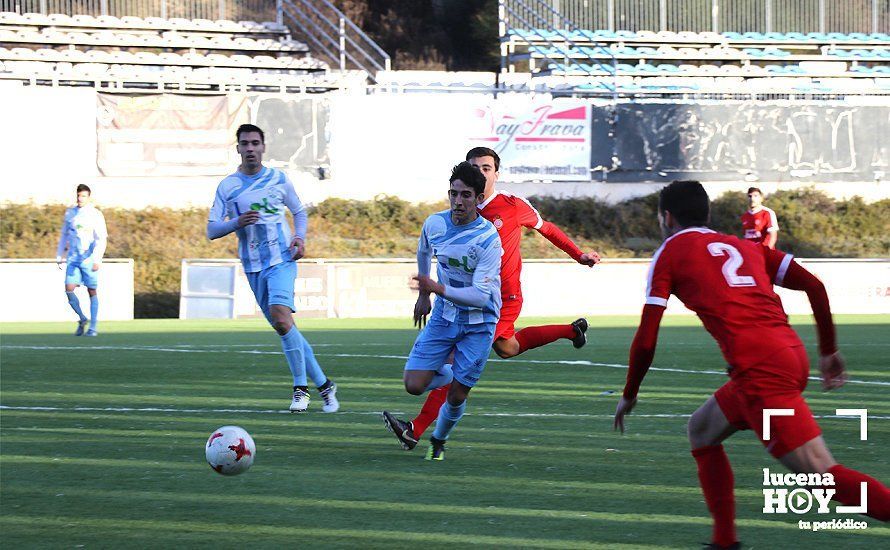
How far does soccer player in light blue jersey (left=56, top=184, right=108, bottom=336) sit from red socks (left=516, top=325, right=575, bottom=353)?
10.1m

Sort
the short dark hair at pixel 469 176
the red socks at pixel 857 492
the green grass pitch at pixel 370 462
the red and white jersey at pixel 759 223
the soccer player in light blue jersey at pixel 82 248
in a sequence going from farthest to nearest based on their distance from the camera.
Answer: the red and white jersey at pixel 759 223, the soccer player in light blue jersey at pixel 82 248, the short dark hair at pixel 469 176, the green grass pitch at pixel 370 462, the red socks at pixel 857 492

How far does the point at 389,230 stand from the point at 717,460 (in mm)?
26579

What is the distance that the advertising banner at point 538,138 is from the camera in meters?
31.5

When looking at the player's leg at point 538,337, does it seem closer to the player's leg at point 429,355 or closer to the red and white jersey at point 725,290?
the player's leg at point 429,355

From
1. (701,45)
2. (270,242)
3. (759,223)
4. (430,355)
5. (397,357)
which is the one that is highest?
(701,45)

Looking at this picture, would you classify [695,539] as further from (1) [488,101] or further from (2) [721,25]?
(2) [721,25]

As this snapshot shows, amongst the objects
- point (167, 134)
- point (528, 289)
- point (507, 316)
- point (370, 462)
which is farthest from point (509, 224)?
point (167, 134)

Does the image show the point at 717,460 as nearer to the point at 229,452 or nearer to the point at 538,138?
the point at 229,452

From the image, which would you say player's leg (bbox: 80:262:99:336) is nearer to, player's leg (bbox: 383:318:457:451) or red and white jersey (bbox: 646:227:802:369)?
player's leg (bbox: 383:318:457:451)

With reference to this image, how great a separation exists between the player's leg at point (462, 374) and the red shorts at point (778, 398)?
108 inches

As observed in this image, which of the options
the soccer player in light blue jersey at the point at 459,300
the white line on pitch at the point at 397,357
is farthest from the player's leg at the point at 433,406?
the white line on pitch at the point at 397,357

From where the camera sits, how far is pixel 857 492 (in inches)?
181

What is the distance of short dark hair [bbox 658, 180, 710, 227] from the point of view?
506 centimetres

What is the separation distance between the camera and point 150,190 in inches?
1194
